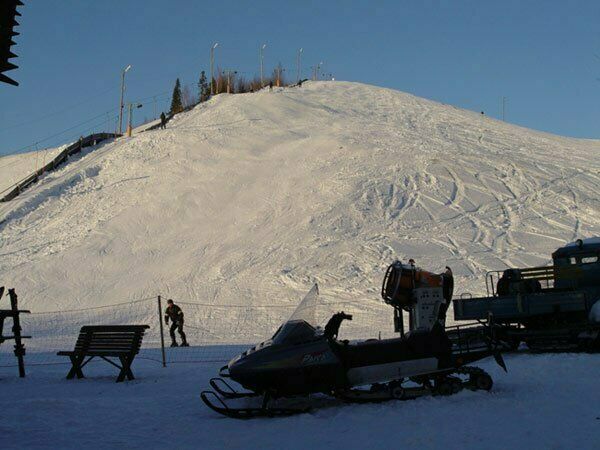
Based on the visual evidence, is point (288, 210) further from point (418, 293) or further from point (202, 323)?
point (418, 293)

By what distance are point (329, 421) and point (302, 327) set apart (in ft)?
4.64

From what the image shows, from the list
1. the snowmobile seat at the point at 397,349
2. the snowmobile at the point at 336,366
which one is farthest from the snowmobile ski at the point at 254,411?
the snowmobile seat at the point at 397,349

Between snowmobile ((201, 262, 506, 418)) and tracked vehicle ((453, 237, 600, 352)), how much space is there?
4.98m

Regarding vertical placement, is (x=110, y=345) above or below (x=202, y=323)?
below

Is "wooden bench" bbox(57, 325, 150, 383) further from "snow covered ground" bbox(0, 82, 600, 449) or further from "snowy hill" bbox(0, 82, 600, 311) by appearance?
"snowy hill" bbox(0, 82, 600, 311)

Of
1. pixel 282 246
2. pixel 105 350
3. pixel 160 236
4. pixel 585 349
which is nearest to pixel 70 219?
pixel 160 236

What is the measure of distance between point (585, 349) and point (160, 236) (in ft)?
69.0

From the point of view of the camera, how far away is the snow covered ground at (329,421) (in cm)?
820

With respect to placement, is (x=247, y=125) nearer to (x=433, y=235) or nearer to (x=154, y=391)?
(x=433, y=235)

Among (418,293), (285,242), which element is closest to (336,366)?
(418,293)

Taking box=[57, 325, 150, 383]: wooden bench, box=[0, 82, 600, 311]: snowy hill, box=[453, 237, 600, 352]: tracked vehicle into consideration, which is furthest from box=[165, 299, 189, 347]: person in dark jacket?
box=[453, 237, 600, 352]: tracked vehicle

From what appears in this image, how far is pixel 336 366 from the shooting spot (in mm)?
10094

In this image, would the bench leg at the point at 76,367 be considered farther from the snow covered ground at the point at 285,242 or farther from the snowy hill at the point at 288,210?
the snowy hill at the point at 288,210

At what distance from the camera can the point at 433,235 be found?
2928 cm
